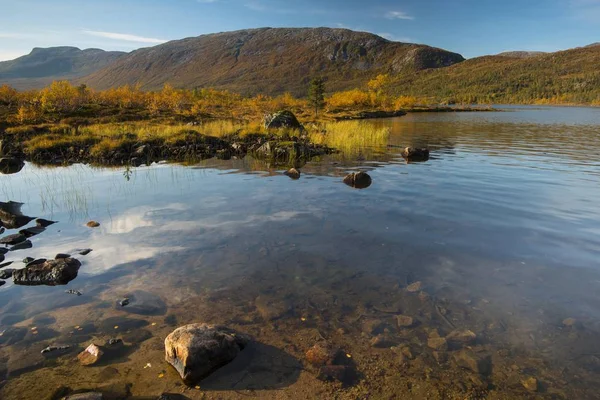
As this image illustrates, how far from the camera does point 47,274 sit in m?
7.60

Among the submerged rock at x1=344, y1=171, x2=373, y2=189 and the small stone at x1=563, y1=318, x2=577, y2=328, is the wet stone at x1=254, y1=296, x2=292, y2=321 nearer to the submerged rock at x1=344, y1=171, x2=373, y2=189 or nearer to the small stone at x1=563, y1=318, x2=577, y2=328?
the small stone at x1=563, y1=318, x2=577, y2=328

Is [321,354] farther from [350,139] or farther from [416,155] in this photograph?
[350,139]

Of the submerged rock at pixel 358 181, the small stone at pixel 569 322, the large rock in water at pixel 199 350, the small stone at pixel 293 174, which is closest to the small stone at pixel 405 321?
the small stone at pixel 569 322

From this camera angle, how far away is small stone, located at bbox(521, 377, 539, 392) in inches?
183

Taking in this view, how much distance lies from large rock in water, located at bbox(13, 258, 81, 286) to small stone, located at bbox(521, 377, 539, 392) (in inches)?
331

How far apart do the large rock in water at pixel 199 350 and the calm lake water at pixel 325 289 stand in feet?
0.55

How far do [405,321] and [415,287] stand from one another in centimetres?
127

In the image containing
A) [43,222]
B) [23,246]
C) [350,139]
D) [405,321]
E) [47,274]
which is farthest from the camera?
[350,139]

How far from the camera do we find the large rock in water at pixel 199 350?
15.8 feet

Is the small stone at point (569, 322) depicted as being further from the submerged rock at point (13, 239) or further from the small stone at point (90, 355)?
the submerged rock at point (13, 239)

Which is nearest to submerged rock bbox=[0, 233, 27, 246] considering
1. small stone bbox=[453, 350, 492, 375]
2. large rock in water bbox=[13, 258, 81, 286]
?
large rock in water bbox=[13, 258, 81, 286]

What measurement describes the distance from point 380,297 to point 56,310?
5.99 m

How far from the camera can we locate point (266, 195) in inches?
574

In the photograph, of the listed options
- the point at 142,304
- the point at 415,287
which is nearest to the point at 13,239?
the point at 142,304
